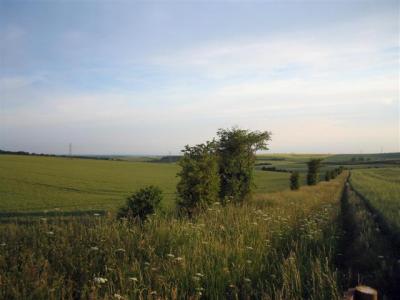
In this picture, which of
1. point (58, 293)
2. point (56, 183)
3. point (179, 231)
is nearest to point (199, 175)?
point (179, 231)

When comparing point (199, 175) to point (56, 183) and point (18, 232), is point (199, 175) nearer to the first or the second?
point (18, 232)

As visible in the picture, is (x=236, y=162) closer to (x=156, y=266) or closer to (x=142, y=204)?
(x=142, y=204)

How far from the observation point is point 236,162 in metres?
18.7

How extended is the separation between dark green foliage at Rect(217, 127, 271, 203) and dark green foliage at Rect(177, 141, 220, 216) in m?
2.74

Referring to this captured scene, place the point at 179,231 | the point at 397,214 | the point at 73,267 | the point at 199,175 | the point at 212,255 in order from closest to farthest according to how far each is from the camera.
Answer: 1. the point at 73,267
2. the point at 212,255
3. the point at 179,231
4. the point at 397,214
5. the point at 199,175

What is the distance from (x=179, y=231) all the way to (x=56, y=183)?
38.6 m

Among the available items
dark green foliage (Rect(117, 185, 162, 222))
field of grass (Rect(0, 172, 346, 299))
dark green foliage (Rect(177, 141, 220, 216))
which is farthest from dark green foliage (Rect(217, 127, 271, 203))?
field of grass (Rect(0, 172, 346, 299))

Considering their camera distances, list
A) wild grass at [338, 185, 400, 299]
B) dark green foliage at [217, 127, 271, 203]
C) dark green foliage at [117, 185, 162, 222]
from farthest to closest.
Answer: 1. dark green foliage at [217, 127, 271, 203]
2. dark green foliage at [117, 185, 162, 222]
3. wild grass at [338, 185, 400, 299]

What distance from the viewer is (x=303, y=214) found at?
13.6 metres

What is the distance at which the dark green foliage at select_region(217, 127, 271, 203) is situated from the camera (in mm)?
18281

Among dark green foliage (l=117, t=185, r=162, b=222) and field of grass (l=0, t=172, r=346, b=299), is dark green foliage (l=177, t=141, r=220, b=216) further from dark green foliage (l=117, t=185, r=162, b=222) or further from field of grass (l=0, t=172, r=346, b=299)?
field of grass (l=0, t=172, r=346, b=299)

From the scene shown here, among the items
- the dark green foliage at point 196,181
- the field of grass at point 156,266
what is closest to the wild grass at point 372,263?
the field of grass at point 156,266

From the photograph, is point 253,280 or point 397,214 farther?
point 397,214

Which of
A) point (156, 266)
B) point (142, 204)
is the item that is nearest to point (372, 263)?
point (156, 266)
